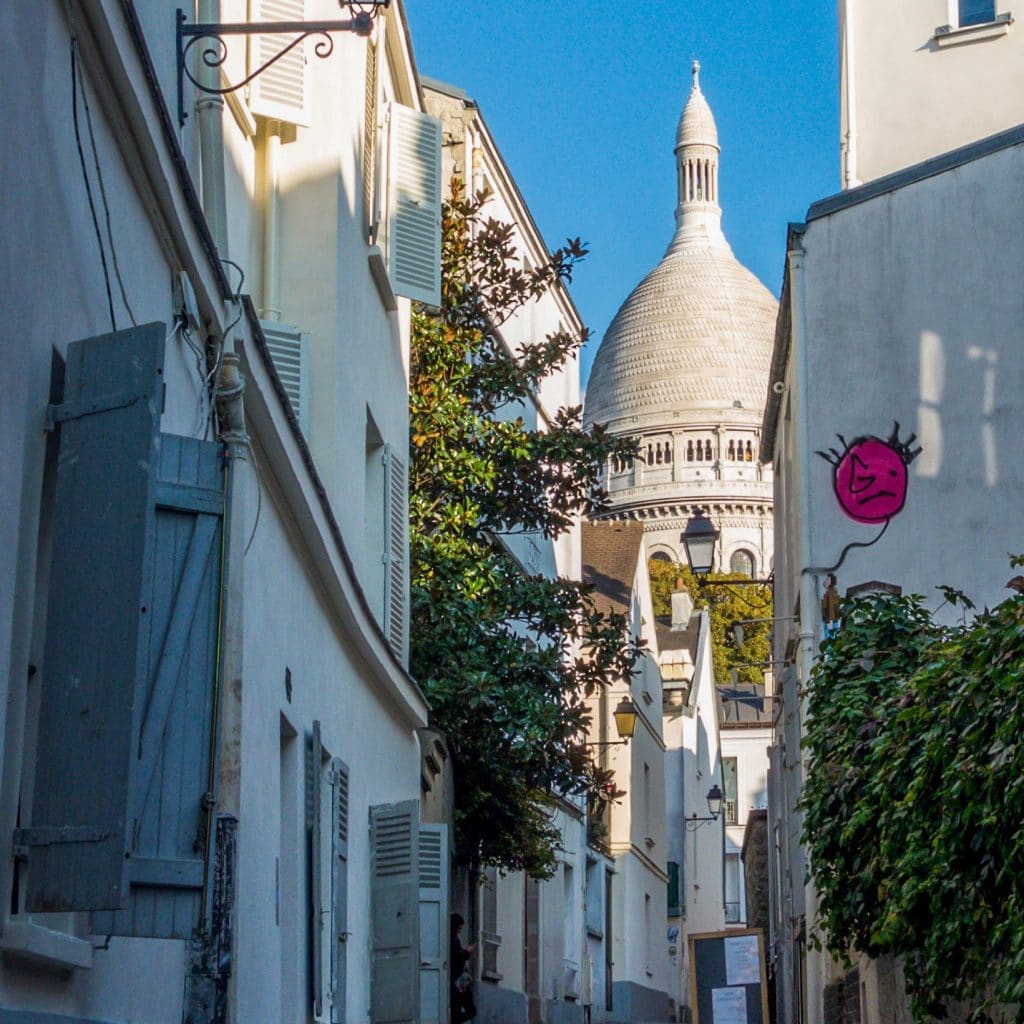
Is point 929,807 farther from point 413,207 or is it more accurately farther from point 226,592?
point 413,207

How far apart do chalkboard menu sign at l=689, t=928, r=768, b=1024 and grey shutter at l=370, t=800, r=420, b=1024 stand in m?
6.72

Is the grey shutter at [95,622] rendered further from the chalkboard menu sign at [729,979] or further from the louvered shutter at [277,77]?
the chalkboard menu sign at [729,979]

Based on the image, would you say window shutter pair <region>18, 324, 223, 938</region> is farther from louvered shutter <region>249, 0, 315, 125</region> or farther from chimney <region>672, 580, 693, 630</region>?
chimney <region>672, 580, 693, 630</region>

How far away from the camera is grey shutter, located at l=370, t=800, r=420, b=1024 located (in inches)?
483

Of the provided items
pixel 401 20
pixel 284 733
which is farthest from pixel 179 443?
pixel 401 20

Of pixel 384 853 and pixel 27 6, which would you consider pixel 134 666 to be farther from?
pixel 384 853

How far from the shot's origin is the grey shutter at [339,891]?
35.4 feet

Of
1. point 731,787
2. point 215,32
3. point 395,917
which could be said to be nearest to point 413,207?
point 395,917

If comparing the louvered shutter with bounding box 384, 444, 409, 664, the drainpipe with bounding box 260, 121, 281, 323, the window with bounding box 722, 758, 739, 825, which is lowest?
the louvered shutter with bounding box 384, 444, 409, 664

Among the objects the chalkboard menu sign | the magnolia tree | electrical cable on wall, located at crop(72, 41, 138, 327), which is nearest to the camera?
electrical cable on wall, located at crop(72, 41, 138, 327)

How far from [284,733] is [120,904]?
4.84 meters

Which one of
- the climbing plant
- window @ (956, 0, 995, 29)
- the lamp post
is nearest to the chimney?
the lamp post

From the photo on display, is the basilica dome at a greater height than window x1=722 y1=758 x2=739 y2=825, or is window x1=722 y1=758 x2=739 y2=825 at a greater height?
the basilica dome

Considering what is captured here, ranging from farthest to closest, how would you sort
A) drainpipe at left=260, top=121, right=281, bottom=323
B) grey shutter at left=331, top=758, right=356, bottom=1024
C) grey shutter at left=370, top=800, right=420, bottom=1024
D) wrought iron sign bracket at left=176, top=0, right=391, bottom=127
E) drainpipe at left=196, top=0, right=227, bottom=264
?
grey shutter at left=370, top=800, right=420, bottom=1024
drainpipe at left=260, top=121, right=281, bottom=323
grey shutter at left=331, top=758, right=356, bottom=1024
drainpipe at left=196, top=0, right=227, bottom=264
wrought iron sign bracket at left=176, top=0, right=391, bottom=127
